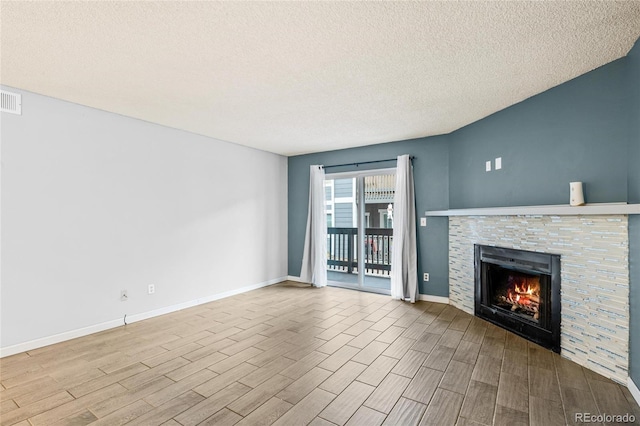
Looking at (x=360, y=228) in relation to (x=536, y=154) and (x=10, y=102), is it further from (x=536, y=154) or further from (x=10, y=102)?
(x=10, y=102)

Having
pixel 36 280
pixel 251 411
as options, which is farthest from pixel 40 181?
pixel 251 411

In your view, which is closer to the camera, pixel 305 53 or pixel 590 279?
pixel 305 53

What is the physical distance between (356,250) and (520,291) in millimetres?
2730

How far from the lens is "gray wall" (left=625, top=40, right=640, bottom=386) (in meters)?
2.17

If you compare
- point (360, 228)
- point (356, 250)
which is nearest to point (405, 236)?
point (360, 228)

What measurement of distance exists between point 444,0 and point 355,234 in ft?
14.7

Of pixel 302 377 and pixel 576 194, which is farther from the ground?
pixel 576 194

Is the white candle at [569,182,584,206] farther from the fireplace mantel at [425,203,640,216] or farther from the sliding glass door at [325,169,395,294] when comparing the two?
the sliding glass door at [325,169,395,294]

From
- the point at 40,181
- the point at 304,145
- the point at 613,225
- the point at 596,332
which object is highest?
the point at 304,145

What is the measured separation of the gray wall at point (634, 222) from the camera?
2.17m

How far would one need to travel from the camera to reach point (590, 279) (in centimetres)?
259

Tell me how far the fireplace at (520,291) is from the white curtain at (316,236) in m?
2.57

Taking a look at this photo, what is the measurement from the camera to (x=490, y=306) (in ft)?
12.1

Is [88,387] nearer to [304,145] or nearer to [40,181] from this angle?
[40,181]
